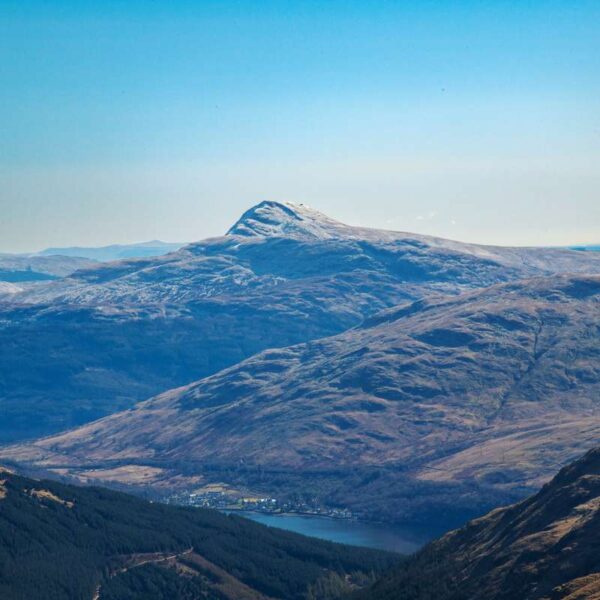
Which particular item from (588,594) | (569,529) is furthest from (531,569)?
(588,594)

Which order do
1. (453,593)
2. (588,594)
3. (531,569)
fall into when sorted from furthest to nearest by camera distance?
(453,593) → (531,569) → (588,594)

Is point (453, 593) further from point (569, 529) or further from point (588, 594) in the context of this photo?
point (588, 594)

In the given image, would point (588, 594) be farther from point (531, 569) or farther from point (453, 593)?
point (453, 593)

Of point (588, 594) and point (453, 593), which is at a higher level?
point (588, 594)

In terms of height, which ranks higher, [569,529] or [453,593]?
[569,529]

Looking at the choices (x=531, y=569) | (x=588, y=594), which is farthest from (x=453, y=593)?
(x=588, y=594)

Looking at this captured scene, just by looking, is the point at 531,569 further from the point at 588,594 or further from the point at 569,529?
the point at 588,594

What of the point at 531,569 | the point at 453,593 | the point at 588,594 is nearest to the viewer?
the point at 588,594

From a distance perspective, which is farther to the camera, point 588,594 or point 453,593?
point 453,593

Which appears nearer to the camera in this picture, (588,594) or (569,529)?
(588,594)
